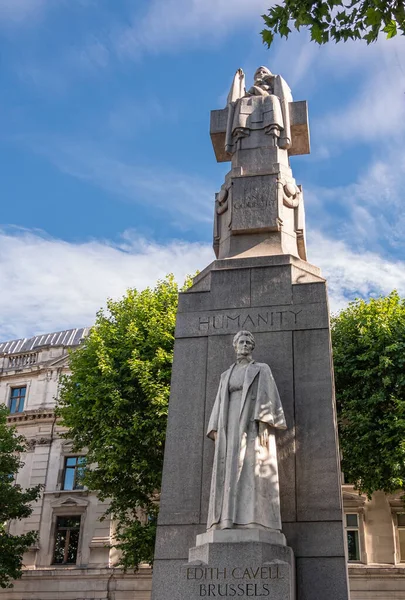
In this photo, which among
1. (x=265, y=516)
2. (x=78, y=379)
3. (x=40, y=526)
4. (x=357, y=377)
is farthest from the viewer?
(x=40, y=526)

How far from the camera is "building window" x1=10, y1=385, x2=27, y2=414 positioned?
4300cm

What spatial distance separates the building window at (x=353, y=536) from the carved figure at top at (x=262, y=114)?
947 inches

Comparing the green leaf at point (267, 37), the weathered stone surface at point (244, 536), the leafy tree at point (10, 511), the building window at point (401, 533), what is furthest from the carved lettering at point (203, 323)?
the building window at point (401, 533)

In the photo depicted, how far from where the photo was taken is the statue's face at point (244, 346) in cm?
1023

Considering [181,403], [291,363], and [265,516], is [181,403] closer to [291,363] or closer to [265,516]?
[291,363]

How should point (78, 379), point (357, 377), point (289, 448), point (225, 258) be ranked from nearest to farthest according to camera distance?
point (289, 448), point (225, 258), point (357, 377), point (78, 379)

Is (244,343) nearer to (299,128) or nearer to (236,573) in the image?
(236,573)

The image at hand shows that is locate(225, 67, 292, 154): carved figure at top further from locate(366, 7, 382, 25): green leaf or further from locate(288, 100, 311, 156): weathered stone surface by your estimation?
locate(366, 7, 382, 25): green leaf

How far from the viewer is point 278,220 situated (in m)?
12.6

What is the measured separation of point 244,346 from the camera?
33.6 feet

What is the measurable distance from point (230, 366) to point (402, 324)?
19.4m

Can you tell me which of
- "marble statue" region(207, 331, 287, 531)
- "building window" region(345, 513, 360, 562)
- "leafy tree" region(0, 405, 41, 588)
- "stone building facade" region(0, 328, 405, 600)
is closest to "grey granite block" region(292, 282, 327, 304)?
"marble statue" region(207, 331, 287, 531)

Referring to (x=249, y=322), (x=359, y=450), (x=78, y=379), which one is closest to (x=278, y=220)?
(x=249, y=322)

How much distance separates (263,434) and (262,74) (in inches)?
354
